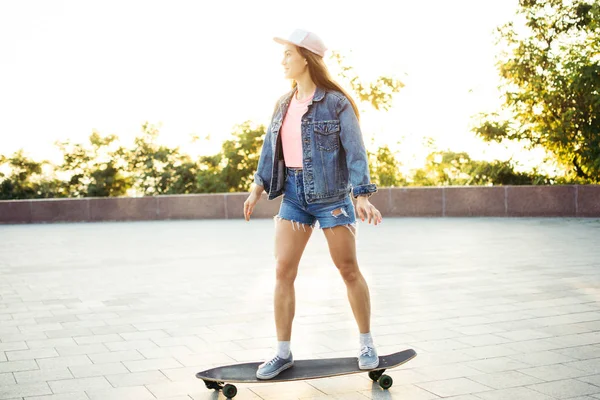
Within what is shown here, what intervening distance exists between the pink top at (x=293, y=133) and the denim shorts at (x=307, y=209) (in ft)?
0.20

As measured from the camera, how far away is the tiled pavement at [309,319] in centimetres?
420

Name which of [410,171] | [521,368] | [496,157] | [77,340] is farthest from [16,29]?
[521,368]

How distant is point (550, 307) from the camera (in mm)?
6203

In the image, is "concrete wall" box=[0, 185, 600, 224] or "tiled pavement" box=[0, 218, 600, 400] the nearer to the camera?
"tiled pavement" box=[0, 218, 600, 400]

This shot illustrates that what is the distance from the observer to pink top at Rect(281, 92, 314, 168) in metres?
4.14

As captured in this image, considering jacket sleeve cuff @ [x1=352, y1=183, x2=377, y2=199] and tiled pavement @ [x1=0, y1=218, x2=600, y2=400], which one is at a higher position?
jacket sleeve cuff @ [x1=352, y1=183, x2=377, y2=199]

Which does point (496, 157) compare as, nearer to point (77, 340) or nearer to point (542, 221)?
point (542, 221)

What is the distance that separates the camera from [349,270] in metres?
4.11

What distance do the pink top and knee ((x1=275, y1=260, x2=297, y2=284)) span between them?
520 mm

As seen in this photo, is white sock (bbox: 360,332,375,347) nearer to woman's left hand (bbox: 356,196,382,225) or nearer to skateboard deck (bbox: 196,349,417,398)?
skateboard deck (bbox: 196,349,417,398)

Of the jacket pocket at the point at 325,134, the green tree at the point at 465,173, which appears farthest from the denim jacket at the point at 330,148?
the green tree at the point at 465,173

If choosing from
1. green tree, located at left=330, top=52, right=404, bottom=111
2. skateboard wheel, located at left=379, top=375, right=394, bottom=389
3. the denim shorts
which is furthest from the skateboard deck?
green tree, located at left=330, top=52, right=404, bottom=111

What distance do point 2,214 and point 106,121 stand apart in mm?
7407

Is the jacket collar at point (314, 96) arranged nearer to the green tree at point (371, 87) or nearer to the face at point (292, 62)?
the face at point (292, 62)
